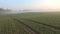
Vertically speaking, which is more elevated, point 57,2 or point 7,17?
point 57,2

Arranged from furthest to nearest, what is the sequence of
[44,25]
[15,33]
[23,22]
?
1. [23,22]
2. [44,25]
3. [15,33]

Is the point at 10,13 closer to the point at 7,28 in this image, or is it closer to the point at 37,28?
the point at 7,28

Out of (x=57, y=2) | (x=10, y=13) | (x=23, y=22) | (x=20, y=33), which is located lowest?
(x=20, y=33)

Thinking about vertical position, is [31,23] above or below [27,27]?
above

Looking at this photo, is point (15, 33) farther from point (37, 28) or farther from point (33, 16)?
point (33, 16)

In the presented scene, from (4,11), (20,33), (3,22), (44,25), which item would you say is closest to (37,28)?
(44,25)

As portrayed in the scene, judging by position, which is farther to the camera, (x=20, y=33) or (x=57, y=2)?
(x=57, y=2)

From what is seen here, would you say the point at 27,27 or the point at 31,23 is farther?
the point at 31,23

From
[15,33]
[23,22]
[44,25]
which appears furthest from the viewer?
[23,22]
